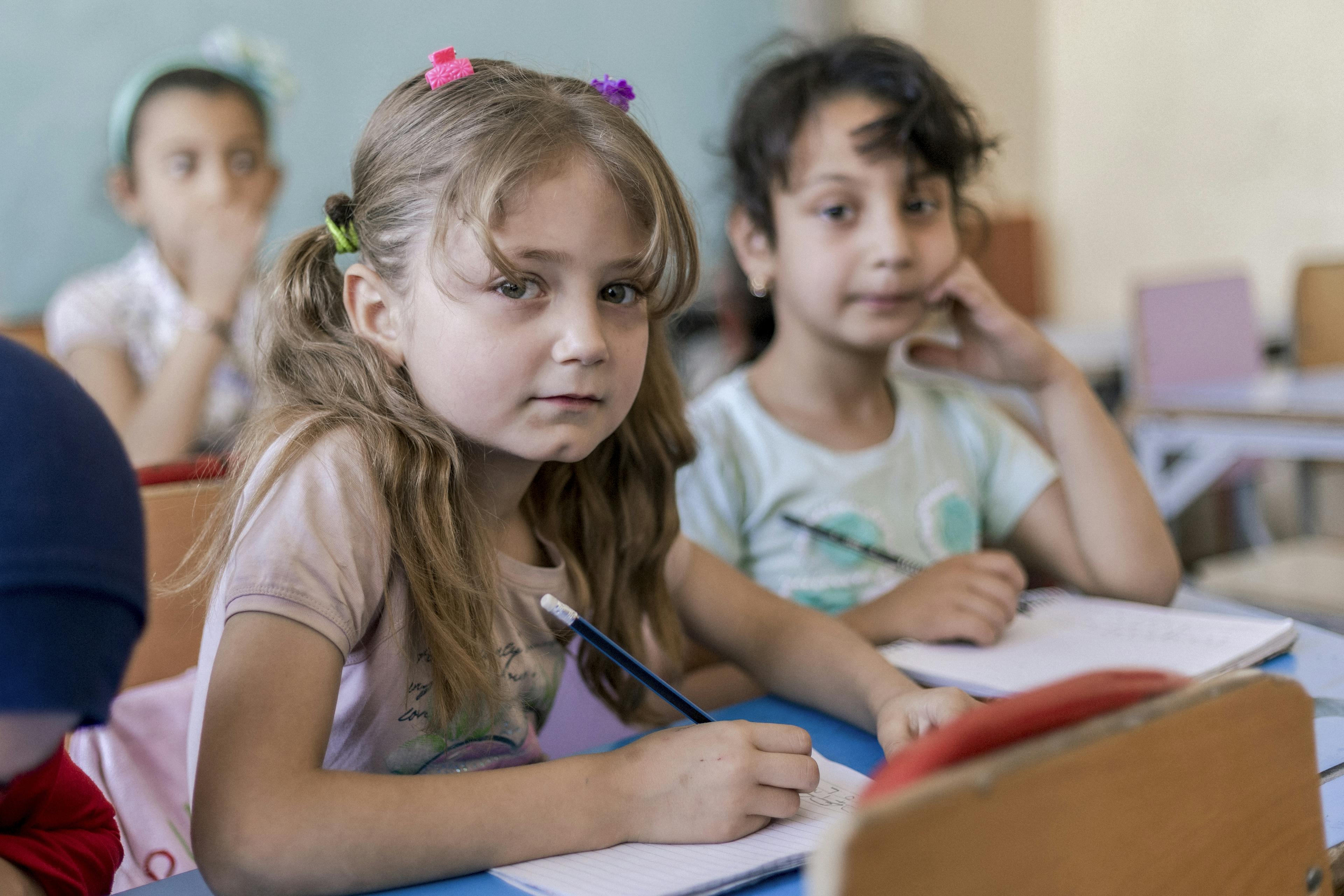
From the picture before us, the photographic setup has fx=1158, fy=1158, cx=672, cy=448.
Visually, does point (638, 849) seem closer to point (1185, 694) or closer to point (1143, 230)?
point (1185, 694)

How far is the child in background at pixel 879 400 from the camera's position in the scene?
50.7 inches

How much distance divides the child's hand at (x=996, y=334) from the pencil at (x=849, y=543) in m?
0.27

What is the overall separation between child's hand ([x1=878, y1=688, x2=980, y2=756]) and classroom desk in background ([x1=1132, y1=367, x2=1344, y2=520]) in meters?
1.69

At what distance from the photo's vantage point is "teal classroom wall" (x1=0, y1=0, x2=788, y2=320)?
107 inches

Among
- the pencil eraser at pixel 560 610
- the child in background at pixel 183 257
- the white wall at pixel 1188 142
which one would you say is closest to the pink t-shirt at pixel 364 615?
the pencil eraser at pixel 560 610

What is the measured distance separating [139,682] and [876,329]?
0.85m

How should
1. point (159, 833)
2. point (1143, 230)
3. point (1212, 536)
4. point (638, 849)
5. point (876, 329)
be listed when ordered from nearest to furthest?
point (638, 849), point (159, 833), point (876, 329), point (1212, 536), point (1143, 230)

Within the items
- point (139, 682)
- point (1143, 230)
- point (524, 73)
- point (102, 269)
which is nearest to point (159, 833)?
point (139, 682)

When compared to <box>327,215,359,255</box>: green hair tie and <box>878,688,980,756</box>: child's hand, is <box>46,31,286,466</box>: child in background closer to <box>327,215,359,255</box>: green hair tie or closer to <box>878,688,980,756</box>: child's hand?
<box>327,215,359,255</box>: green hair tie

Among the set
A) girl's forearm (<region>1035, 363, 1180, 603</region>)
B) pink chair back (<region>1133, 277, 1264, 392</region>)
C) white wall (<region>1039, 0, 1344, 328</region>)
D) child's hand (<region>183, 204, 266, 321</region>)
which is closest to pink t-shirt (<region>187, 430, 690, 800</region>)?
girl's forearm (<region>1035, 363, 1180, 603</region>)

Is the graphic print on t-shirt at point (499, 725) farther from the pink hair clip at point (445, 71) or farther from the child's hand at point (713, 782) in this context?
the pink hair clip at point (445, 71)

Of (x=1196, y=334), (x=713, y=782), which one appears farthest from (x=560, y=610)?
(x=1196, y=334)

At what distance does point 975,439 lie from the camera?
1.42 meters

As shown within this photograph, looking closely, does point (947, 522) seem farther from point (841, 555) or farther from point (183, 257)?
point (183, 257)
